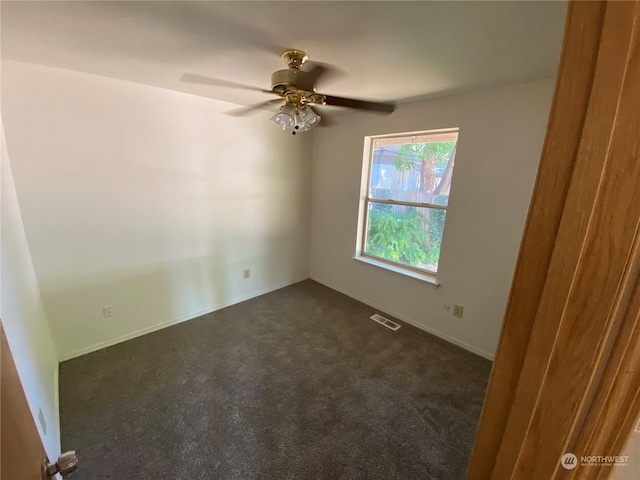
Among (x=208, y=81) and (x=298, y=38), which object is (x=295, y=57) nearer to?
(x=298, y=38)

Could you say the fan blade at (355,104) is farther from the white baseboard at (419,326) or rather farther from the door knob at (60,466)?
the white baseboard at (419,326)

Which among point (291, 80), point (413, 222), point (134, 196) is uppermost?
point (291, 80)

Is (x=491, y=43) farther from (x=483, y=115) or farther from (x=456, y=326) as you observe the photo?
(x=456, y=326)

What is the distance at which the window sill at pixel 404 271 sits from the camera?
2764 mm

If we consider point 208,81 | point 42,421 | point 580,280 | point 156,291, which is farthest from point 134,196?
point 580,280

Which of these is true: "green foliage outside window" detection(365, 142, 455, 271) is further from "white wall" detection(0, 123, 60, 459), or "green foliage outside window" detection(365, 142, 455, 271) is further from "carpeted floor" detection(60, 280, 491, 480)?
"white wall" detection(0, 123, 60, 459)

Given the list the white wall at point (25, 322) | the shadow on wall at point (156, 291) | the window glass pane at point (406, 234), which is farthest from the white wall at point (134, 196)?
→ the window glass pane at point (406, 234)

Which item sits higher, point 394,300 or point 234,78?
point 234,78

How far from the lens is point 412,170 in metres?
2.84

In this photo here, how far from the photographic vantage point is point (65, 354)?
88.3 inches

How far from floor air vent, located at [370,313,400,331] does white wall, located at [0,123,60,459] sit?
258cm

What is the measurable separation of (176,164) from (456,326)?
10.1ft

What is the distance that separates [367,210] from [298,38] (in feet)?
6.99

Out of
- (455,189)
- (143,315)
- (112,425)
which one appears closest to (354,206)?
(455,189)
